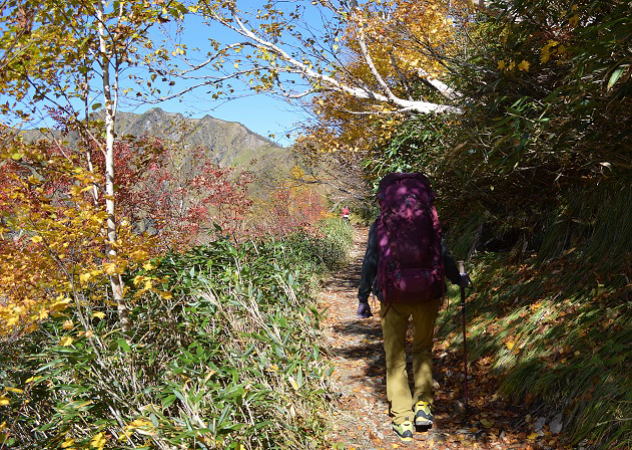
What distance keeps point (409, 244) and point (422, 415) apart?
4.62ft

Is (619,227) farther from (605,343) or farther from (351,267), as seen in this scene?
(351,267)

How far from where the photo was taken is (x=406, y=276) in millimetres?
3416

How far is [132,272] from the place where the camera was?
586cm

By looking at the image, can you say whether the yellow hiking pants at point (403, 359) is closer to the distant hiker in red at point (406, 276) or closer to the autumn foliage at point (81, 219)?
the distant hiker in red at point (406, 276)

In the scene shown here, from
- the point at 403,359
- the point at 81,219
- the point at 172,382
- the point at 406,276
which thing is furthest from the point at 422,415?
the point at 81,219

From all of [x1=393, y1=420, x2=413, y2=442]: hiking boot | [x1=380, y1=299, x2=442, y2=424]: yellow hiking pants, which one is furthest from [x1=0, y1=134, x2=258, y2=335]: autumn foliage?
[x1=393, y1=420, x2=413, y2=442]: hiking boot

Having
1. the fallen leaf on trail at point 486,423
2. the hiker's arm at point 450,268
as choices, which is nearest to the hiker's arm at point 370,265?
the hiker's arm at point 450,268

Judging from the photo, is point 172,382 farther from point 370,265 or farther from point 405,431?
point 405,431

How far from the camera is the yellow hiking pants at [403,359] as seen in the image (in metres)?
3.66

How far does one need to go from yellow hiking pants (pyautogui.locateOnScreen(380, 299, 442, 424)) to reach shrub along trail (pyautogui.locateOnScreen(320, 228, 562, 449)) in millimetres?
273

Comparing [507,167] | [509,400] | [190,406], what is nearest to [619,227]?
[507,167]

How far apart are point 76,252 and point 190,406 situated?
10.2 feet

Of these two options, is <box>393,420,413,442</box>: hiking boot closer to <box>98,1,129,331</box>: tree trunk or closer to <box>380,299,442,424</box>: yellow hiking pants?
<box>380,299,442,424</box>: yellow hiking pants

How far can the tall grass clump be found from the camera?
10.2ft
